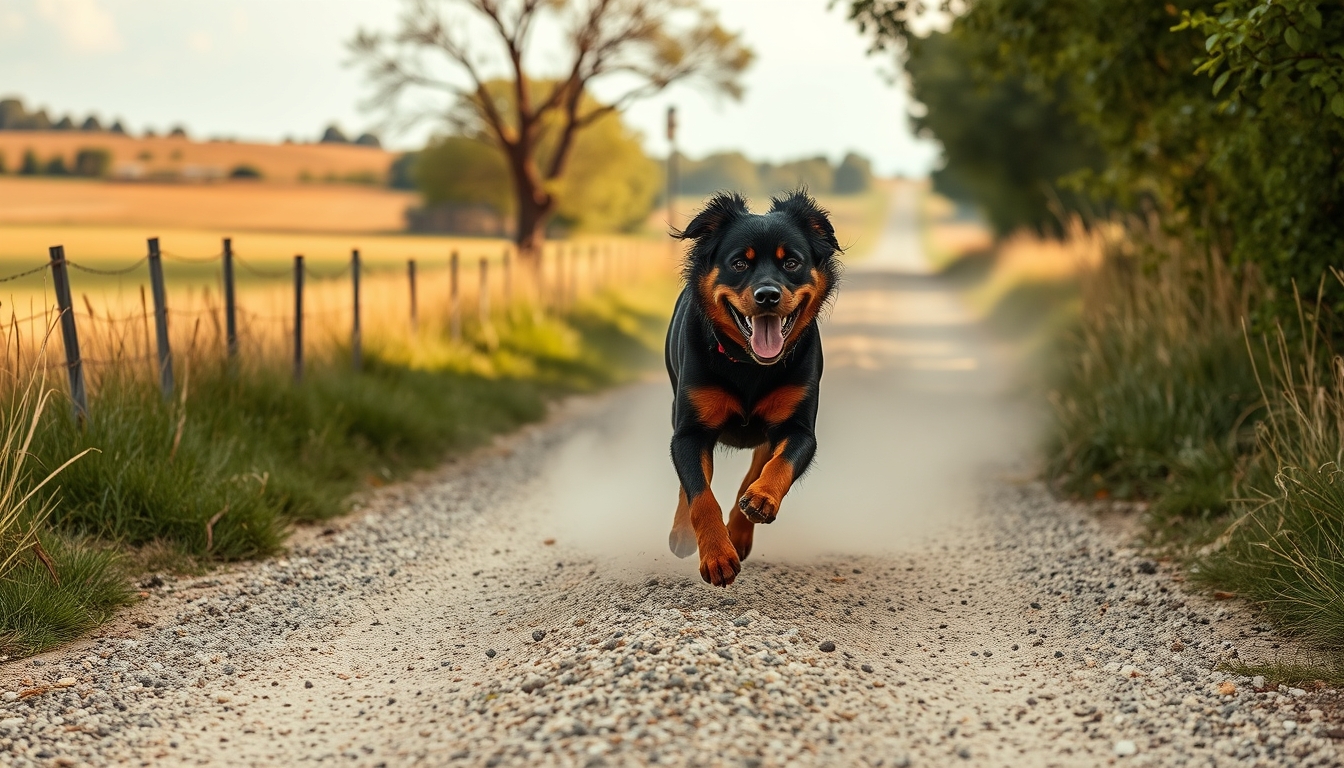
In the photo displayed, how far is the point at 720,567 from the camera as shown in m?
4.79

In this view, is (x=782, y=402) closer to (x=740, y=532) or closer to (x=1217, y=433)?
(x=740, y=532)

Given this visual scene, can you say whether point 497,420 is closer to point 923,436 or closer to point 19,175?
point 923,436

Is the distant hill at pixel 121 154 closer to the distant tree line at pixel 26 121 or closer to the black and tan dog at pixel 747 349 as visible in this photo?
the distant tree line at pixel 26 121

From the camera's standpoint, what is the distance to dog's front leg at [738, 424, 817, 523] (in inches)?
190

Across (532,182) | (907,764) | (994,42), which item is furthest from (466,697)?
(532,182)

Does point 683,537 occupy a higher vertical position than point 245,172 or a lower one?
lower

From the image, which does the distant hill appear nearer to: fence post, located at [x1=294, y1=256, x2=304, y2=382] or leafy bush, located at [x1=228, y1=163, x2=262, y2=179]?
leafy bush, located at [x1=228, y1=163, x2=262, y2=179]

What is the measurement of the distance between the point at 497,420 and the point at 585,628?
658 cm

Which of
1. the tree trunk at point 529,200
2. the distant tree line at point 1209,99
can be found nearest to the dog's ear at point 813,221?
the distant tree line at point 1209,99

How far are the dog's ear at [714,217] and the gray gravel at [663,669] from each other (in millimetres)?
1654

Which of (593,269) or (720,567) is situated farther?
(593,269)

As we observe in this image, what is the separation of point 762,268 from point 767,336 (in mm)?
→ 313

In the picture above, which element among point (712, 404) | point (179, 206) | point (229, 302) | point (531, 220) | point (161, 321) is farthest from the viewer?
point (179, 206)

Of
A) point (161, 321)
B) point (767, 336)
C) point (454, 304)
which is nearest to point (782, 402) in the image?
point (767, 336)
